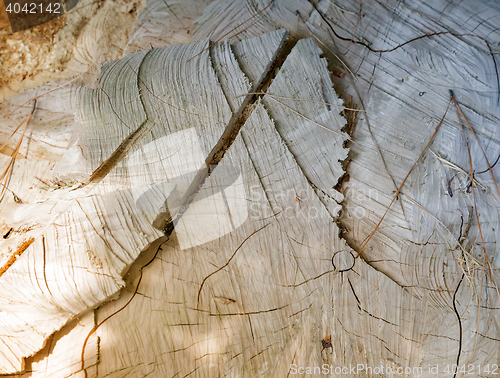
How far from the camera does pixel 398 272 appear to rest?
150 cm

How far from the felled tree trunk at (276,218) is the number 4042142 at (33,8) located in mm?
1604

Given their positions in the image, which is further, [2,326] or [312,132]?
[312,132]

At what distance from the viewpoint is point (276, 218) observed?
1.47m

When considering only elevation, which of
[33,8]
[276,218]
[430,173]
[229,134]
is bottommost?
[276,218]

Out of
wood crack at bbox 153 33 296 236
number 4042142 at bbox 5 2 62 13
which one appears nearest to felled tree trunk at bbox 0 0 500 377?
wood crack at bbox 153 33 296 236

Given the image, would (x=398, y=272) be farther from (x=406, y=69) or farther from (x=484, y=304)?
(x=406, y=69)

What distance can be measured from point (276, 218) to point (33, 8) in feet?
9.45

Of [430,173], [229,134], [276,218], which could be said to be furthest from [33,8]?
[430,173]

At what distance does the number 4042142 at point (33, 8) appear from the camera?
2.57 meters

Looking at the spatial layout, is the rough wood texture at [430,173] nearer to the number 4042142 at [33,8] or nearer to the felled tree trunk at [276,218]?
the felled tree trunk at [276,218]

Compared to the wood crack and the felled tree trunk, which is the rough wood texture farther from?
the wood crack

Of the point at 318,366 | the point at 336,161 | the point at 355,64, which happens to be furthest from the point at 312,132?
the point at 318,366

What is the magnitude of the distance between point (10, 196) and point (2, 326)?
2.18 ft

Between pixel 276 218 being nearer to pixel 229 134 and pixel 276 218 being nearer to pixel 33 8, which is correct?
pixel 229 134
